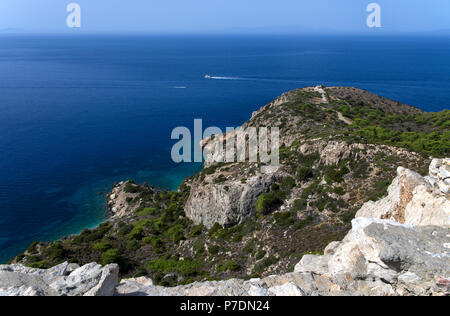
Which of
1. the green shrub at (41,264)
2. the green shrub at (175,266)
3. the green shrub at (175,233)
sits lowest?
the green shrub at (41,264)

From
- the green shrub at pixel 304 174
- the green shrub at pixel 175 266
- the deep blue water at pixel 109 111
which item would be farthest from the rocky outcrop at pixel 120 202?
the green shrub at pixel 304 174

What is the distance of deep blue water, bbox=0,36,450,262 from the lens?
51.2 meters

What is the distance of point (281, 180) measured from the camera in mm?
30359

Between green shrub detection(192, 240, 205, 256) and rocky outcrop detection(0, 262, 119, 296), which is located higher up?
rocky outcrop detection(0, 262, 119, 296)

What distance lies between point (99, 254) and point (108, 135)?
54.6 m

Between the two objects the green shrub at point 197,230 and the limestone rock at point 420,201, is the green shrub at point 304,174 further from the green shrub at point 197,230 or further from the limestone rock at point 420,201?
the limestone rock at point 420,201

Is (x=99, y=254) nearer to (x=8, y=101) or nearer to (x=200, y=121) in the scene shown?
(x=200, y=121)

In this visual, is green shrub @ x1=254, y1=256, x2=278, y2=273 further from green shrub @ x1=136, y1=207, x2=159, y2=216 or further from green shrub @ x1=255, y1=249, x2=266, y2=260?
green shrub @ x1=136, y1=207, x2=159, y2=216

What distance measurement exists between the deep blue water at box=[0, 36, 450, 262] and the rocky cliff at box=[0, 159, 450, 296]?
36267mm

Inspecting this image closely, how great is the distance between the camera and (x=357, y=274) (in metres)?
10.9

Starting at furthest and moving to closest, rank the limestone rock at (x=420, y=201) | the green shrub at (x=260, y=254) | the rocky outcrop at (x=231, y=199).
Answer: the rocky outcrop at (x=231, y=199) < the green shrub at (x=260, y=254) < the limestone rock at (x=420, y=201)

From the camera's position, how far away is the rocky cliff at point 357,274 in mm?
9539

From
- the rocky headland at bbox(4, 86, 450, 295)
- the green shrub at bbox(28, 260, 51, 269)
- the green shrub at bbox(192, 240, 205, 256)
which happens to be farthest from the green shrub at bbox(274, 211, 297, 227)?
the green shrub at bbox(28, 260, 51, 269)

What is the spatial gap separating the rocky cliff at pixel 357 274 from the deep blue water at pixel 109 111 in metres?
36.3
